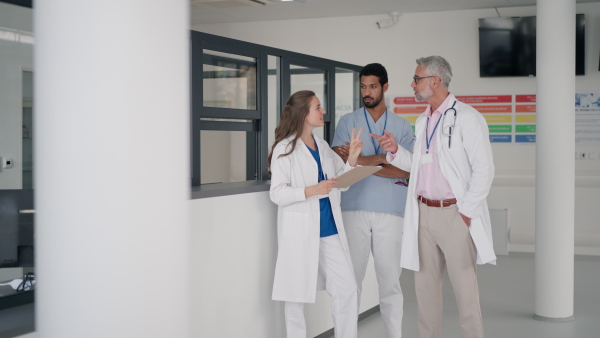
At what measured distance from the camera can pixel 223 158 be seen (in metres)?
5.16

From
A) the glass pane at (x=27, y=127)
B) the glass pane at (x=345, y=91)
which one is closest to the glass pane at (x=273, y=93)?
the glass pane at (x=345, y=91)

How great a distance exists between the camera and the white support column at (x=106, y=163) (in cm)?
136

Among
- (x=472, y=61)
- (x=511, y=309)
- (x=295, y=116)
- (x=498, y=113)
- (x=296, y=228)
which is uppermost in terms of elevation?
(x=472, y=61)

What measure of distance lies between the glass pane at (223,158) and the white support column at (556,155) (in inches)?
91.6

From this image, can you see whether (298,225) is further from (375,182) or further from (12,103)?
(12,103)

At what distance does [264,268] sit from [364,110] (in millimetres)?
1198

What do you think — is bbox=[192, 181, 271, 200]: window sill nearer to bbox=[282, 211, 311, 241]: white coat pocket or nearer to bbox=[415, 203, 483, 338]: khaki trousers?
bbox=[282, 211, 311, 241]: white coat pocket

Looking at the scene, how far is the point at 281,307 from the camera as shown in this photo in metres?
4.16

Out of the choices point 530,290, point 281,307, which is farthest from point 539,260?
point 281,307

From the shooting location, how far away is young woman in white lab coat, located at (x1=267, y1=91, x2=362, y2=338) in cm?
363

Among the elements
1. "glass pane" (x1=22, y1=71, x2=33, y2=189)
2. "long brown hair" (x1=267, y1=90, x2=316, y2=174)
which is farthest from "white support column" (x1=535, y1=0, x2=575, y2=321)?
"glass pane" (x1=22, y1=71, x2=33, y2=189)

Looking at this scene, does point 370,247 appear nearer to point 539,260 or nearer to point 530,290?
point 539,260

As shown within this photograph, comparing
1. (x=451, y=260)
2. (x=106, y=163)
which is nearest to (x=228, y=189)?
(x=451, y=260)

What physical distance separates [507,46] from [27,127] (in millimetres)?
6063
